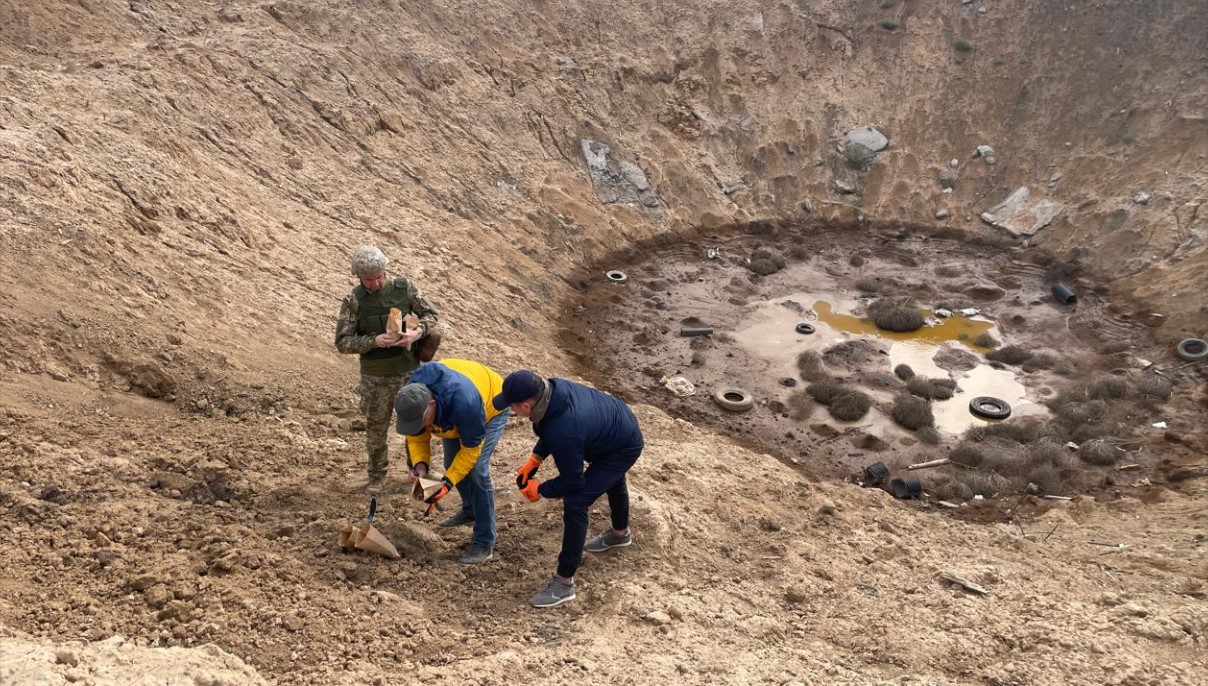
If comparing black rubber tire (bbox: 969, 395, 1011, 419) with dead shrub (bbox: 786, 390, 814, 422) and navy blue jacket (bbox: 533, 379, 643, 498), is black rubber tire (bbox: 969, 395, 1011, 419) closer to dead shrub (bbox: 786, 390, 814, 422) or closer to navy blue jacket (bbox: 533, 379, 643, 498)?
dead shrub (bbox: 786, 390, 814, 422)

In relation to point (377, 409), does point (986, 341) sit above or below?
above

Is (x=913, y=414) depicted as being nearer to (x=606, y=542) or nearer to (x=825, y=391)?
(x=825, y=391)

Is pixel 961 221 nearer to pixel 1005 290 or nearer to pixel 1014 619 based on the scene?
pixel 1005 290

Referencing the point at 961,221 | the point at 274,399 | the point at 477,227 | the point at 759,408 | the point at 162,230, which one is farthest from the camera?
the point at 961,221

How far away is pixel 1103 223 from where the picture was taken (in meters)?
17.0

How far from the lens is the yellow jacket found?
4668mm

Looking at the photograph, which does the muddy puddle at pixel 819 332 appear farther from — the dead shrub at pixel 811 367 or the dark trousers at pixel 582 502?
the dark trousers at pixel 582 502

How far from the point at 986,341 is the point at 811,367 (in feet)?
11.9

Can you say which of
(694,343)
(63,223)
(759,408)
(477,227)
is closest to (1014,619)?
(759,408)

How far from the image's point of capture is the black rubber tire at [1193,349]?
41.4 feet

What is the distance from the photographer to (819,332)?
14055 millimetres

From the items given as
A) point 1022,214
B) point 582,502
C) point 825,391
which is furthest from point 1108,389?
point 582,502

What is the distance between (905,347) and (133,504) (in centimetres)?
1219

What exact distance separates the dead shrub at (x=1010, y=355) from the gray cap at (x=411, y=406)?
38.3 ft
